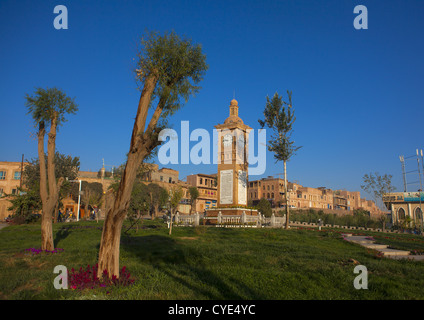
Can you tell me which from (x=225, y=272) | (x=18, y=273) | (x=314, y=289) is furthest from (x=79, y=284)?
(x=314, y=289)

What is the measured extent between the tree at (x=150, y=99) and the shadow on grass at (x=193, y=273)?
1889 millimetres

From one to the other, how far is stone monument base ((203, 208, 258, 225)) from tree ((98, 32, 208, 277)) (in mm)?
18955

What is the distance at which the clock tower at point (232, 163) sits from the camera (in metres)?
29.3

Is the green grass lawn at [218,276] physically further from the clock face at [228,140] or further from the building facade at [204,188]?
the building facade at [204,188]

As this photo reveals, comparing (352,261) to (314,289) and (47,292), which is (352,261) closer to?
(314,289)

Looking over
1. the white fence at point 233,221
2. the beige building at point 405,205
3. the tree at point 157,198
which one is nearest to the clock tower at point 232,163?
the white fence at point 233,221

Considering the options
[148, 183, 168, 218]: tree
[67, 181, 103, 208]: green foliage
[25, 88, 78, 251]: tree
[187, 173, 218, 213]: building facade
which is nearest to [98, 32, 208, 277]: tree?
[25, 88, 78, 251]: tree

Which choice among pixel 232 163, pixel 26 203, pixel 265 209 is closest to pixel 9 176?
pixel 26 203

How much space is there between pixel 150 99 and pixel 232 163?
2151cm

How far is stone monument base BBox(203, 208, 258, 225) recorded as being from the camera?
26.9 metres

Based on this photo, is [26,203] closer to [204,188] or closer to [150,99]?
[150,99]

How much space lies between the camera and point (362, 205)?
436 ft

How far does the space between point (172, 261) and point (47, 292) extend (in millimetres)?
4502

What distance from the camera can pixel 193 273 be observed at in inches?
330
